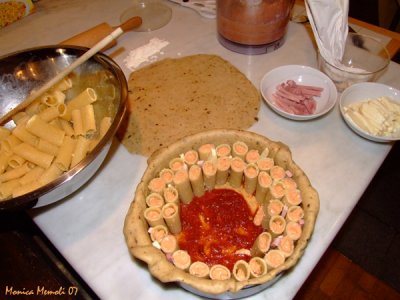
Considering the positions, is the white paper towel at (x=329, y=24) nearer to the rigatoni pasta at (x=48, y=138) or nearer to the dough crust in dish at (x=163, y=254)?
the dough crust in dish at (x=163, y=254)

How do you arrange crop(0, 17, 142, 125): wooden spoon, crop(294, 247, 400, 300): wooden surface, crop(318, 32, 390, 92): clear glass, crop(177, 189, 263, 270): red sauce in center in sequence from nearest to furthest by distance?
1. crop(177, 189, 263, 270): red sauce in center
2. crop(0, 17, 142, 125): wooden spoon
3. crop(318, 32, 390, 92): clear glass
4. crop(294, 247, 400, 300): wooden surface

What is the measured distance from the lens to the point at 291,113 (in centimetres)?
86

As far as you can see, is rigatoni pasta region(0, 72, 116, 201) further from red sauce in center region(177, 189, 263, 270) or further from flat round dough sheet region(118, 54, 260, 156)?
red sauce in center region(177, 189, 263, 270)

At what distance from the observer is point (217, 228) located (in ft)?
2.24

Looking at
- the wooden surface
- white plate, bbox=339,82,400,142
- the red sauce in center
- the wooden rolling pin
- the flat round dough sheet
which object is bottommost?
the wooden surface

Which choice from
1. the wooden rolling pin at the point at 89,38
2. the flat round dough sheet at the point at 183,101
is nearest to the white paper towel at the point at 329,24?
the flat round dough sheet at the point at 183,101

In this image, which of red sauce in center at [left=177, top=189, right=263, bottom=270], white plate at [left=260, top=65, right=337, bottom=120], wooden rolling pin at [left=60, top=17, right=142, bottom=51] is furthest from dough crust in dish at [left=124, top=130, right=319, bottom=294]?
wooden rolling pin at [left=60, top=17, right=142, bottom=51]

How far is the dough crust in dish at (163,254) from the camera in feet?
1.78

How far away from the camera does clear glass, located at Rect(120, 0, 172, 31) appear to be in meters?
1.18

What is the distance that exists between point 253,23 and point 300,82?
0.21 meters

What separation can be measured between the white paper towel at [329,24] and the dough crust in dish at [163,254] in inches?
14.4

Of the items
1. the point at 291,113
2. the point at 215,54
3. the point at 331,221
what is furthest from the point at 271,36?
the point at 331,221

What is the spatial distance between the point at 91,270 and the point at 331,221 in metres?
0.49

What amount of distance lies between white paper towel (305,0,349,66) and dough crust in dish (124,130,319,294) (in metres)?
0.37
